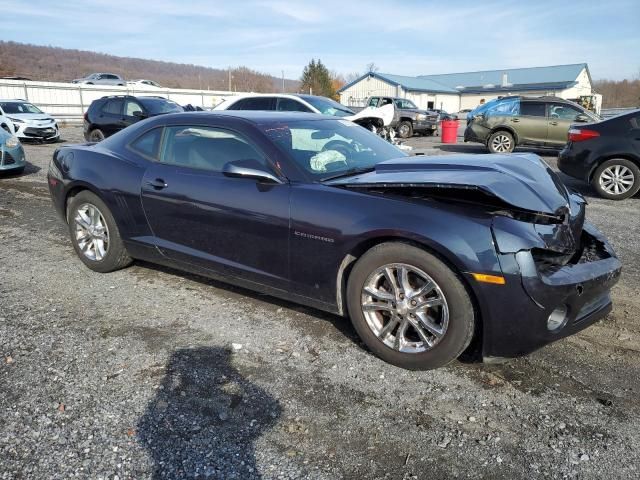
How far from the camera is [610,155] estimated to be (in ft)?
25.5

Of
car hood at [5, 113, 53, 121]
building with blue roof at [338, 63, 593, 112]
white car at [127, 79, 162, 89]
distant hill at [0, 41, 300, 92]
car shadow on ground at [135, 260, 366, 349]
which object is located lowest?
car shadow on ground at [135, 260, 366, 349]

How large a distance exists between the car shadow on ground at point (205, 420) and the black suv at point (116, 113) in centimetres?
1192

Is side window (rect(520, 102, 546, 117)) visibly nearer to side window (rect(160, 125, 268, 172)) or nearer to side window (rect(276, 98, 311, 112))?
side window (rect(276, 98, 311, 112))

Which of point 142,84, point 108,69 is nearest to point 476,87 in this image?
point 142,84

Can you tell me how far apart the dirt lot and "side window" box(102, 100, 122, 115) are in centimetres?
1104

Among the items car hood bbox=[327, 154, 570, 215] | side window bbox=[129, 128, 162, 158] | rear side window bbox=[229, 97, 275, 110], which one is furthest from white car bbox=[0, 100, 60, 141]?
car hood bbox=[327, 154, 570, 215]

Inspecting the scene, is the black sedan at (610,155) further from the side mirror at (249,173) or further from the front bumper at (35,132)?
the front bumper at (35,132)

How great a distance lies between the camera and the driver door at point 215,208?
11.1 ft

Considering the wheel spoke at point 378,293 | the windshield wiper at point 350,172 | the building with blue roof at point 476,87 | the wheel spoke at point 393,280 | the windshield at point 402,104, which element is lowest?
the wheel spoke at point 378,293

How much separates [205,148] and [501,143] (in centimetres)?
1148

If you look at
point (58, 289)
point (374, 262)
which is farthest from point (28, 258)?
point (374, 262)

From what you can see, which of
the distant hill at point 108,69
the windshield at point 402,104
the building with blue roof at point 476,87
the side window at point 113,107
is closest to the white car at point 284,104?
the side window at point 113,107

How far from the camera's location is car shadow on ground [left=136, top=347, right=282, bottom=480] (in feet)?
7.32

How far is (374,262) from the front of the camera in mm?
2975
